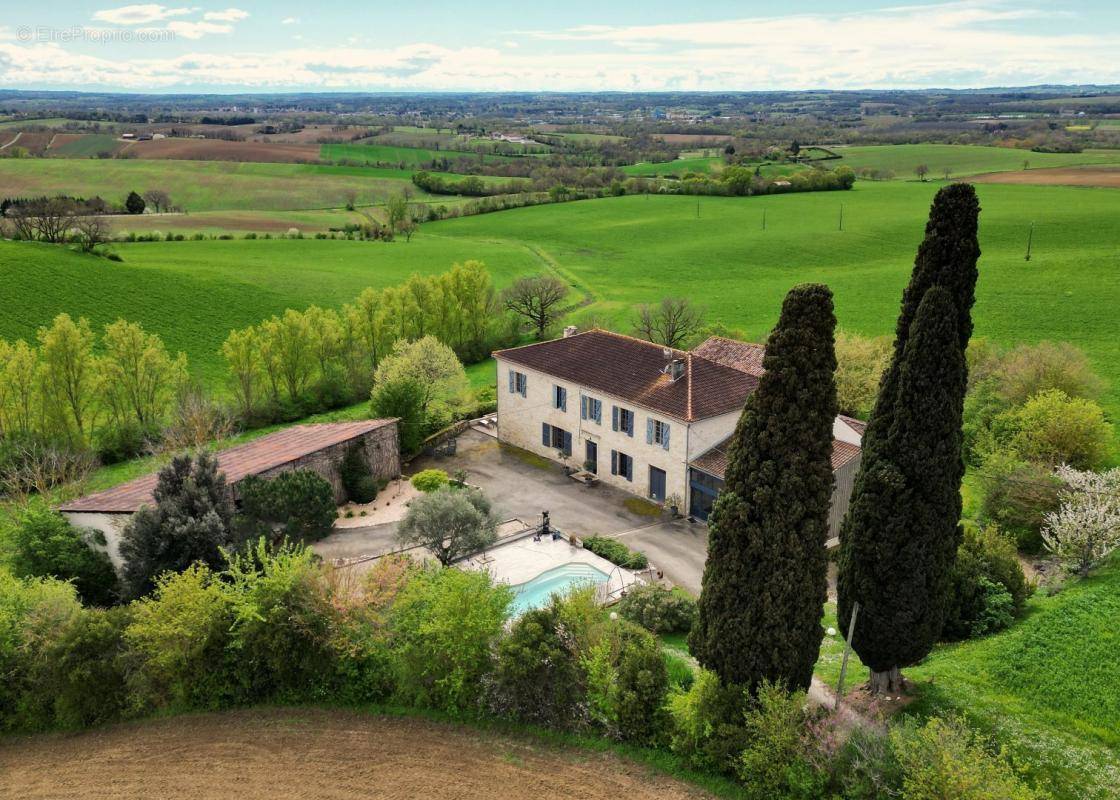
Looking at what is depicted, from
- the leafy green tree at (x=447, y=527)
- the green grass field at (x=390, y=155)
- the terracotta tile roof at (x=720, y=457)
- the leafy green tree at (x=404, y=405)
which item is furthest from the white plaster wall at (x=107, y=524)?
the green grass field at (x=390, y=155)

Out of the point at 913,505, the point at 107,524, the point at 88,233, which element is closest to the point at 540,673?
the point at 913,505

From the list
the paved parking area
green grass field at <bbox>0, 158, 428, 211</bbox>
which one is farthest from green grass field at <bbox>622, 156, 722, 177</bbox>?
the paved parking area

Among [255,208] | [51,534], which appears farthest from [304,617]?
[255,208]

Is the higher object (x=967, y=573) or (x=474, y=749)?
(x=967, y=573)

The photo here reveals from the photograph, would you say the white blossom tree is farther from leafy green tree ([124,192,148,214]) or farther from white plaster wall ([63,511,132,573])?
leafy green tree ([124,192,148,214])

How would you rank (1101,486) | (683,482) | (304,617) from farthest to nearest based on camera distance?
(683,482), (1101,486), (304,617)

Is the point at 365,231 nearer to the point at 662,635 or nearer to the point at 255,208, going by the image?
the point at 255,208
